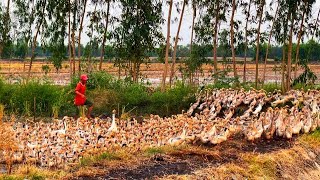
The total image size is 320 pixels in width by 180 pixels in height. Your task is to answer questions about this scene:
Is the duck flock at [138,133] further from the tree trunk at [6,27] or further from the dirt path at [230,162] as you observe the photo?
the tree trunk at [6,27]

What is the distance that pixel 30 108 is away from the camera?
15773mm

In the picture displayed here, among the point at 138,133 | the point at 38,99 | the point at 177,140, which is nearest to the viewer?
the point at 177,140

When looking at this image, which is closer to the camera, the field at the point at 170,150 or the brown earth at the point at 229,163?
the brown earth at the point at 229,163

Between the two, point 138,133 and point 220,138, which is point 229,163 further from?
point 138,133

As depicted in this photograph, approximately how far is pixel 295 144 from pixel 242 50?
1520 centimetres

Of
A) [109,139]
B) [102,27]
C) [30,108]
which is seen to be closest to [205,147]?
[109,139]

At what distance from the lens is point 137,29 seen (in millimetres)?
20359

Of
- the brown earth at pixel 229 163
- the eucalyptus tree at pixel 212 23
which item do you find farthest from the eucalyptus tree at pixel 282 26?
the brown earth at pixel 229 163

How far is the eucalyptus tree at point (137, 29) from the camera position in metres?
20.5

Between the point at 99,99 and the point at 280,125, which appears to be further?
the point at 99,99

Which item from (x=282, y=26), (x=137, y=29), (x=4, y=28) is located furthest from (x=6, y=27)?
(x=282, y=26)

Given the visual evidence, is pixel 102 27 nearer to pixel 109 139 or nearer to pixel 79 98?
pixel 79 98

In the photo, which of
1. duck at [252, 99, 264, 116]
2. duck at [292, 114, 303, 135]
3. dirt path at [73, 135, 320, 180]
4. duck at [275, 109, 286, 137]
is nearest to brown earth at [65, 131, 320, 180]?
dirt path at [73, 135, 320, 180]

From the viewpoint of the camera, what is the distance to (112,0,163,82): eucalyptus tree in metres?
20.5
